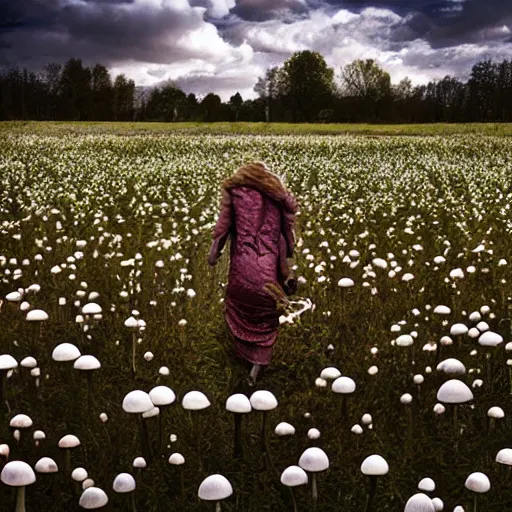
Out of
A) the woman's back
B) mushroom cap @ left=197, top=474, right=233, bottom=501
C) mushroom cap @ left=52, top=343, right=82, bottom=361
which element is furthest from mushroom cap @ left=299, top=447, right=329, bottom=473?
the woman's back

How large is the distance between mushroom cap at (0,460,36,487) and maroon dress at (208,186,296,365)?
3099 mm

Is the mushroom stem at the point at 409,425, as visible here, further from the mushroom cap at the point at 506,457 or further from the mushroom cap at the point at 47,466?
the mushroom cap at the point at 47,466

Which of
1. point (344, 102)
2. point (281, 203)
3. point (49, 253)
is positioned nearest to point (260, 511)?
point (281, 203)

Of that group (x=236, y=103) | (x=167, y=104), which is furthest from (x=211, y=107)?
(x=167, y=104)

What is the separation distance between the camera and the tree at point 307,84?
3241 inches

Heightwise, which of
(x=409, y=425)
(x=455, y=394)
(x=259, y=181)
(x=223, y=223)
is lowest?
(x=409, y=425)

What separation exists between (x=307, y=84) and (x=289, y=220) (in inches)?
3234

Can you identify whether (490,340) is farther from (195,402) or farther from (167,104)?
(167,104)

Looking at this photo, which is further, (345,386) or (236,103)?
(236,103)

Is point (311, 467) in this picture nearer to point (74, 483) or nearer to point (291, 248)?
point (74, 483)

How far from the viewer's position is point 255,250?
6160mm

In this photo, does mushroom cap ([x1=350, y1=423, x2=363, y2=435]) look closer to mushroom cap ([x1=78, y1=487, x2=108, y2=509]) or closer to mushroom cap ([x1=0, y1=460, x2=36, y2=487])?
mushroom cap ([x1=78, y1=487, x2=108, y2=509])

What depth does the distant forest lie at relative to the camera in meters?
76.9

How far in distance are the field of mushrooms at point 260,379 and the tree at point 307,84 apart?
71.8 meters
